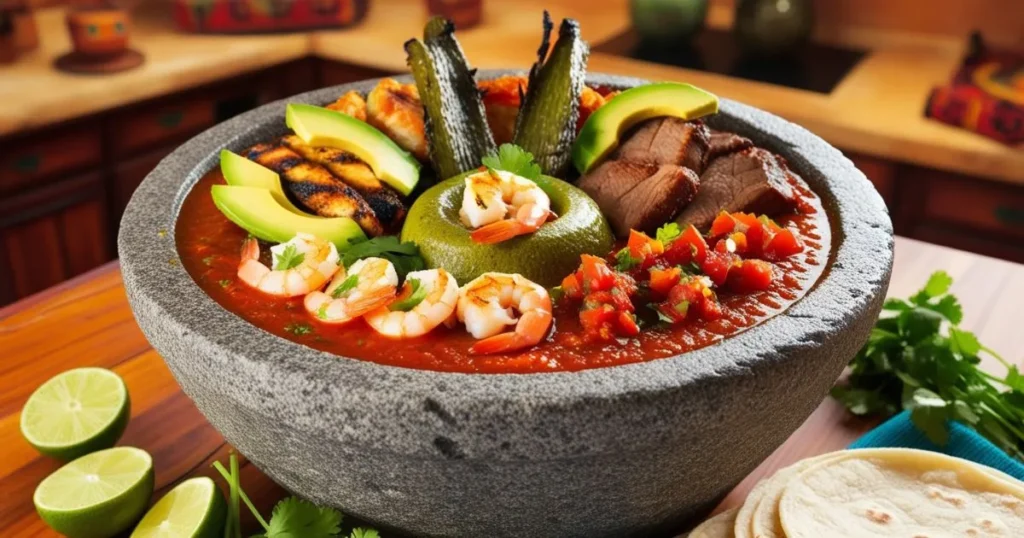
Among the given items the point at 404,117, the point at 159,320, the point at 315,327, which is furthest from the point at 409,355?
the point at 404,117

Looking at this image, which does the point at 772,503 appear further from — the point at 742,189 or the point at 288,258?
the point at 288,258

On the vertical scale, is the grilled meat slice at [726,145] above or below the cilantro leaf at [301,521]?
above

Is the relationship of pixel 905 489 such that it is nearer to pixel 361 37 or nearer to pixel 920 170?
pixel 920 170

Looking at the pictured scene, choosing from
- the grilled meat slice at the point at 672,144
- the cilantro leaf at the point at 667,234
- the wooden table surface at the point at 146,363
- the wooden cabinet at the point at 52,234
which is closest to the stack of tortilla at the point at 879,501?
the wooden table surface at the point at 146,363

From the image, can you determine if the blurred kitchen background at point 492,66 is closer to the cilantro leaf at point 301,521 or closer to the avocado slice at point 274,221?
the avocado slice at point 274,221

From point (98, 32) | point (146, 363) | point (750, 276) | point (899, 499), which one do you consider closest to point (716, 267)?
point (750, 276)

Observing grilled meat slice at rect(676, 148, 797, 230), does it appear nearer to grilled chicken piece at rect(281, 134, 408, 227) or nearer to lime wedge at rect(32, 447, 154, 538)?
grilled chicken piece at rect(281, 134, 408, 227)

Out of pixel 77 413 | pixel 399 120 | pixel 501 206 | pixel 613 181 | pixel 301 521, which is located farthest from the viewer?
pixel 399 120

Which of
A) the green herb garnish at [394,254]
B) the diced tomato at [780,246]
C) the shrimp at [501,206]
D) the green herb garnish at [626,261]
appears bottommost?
the green herb garnish at [394,254]
